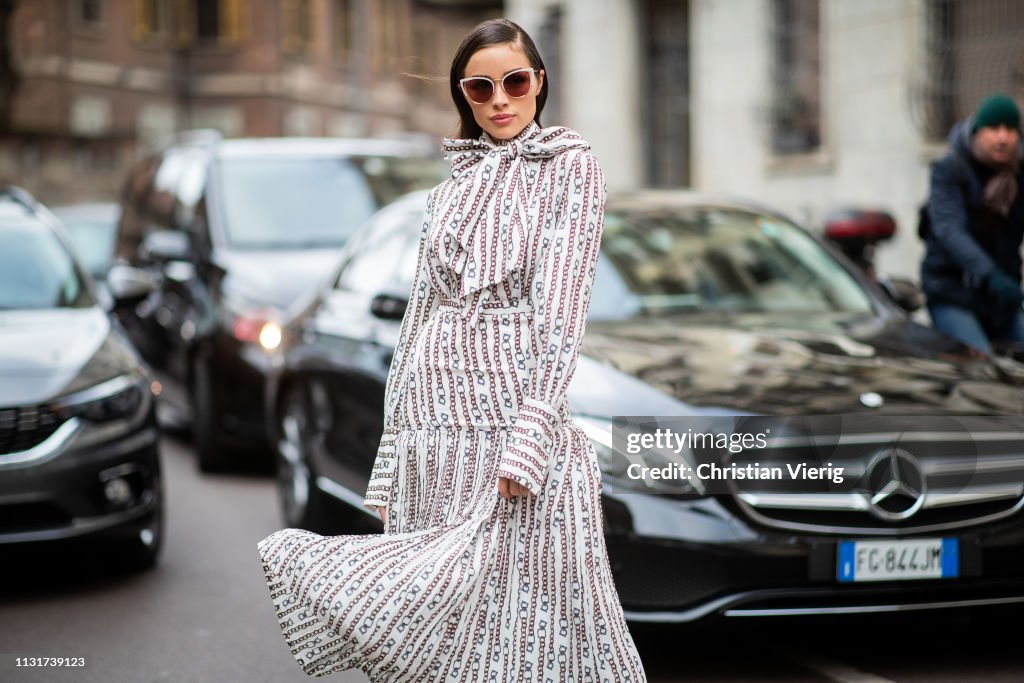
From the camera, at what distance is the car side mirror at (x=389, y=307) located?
5930 millimetres

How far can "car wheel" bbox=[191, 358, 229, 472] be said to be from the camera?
29.6 ft

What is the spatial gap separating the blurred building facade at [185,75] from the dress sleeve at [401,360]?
3847 centimetres

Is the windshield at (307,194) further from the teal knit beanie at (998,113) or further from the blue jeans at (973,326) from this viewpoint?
the teal knit beanie at (998,113)

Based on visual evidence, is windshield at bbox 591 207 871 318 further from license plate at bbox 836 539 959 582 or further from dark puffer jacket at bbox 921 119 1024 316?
license plate at bbox 836 539 959 582

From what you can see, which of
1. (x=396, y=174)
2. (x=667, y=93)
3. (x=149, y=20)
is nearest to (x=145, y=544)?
(x=396, y=174)

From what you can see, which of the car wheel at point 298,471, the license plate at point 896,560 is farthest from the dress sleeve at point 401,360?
the car wheel at point 298,471

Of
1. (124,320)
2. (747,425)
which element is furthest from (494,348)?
(124,320)

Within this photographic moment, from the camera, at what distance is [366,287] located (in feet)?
22.2

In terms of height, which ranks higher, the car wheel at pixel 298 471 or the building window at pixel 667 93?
the building window at pixel 667 93

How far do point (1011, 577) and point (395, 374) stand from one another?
2.13 metres

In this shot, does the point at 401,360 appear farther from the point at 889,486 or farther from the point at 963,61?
the point at 963,61

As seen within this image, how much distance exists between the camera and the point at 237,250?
31.5 feet

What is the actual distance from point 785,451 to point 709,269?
6.25ft

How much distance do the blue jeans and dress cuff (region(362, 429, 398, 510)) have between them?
11.9 ft
